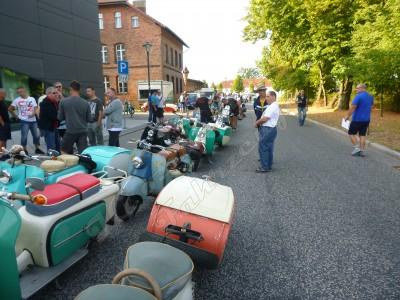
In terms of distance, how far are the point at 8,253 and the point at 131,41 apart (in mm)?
36353

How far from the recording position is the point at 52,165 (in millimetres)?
3582

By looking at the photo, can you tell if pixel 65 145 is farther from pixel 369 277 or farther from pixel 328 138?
pixel 328 138

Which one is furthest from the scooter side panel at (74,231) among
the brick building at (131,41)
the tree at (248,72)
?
the tree at (248,72)

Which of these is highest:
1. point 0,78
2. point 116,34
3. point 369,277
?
point 116,34

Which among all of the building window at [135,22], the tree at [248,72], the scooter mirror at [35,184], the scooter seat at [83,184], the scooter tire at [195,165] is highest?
the tree at [248,72]

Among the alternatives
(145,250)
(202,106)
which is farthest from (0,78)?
(145,250)

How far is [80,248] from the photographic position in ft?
9.98

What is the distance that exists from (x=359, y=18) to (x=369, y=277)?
18.6 metres

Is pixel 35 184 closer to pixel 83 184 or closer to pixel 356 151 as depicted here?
pixel 83 184

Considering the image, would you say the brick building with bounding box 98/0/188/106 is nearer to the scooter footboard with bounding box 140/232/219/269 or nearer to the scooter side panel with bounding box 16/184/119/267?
the scooter side panel with bounding box 16/184/119/267

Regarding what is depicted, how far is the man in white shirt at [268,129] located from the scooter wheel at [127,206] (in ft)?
11.0

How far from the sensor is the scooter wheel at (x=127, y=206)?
4.05 metres

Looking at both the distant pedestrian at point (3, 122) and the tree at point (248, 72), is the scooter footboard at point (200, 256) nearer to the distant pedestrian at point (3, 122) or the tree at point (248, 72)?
the distant pedestrian at point (3, 122)

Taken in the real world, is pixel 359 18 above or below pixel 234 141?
above
